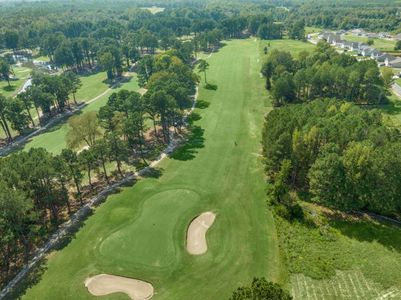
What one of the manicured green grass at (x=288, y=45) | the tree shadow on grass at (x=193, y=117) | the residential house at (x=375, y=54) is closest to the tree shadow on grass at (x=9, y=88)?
the tree shadow on grass at (x=193, y=117)

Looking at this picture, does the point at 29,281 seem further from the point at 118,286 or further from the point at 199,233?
the point at 199,233

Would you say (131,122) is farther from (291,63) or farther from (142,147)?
(291,63)

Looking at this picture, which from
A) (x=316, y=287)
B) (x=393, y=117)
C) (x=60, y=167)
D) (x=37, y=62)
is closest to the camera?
(x=316, y=287)

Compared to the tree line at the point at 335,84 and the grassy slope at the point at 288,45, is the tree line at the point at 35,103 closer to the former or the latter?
the tree line at the point at 335,84

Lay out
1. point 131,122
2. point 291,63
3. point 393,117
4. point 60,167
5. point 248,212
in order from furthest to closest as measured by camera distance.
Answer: point 291,63 < point 393,117 < point 131,122 < point 248,212 < point 60,167

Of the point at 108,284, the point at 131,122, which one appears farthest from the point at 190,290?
the point at 131,122

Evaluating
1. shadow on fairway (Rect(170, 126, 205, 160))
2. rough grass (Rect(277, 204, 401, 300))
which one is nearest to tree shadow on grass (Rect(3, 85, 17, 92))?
shadow on fairway (Rect(170, 126, 205, 160))

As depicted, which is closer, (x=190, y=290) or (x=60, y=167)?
(x=190, y=290)
